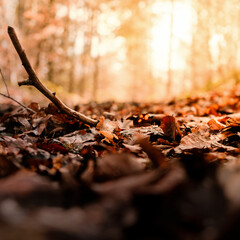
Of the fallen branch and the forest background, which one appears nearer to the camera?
the fallen branch

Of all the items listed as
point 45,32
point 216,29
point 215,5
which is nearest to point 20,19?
point 45,32

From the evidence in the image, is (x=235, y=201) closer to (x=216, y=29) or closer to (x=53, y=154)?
(x=53, y=154)

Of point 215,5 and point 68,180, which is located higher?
point 215,5

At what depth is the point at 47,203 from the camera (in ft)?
1.88

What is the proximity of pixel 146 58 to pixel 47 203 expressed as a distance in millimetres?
30891

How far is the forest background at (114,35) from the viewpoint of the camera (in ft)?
44.9

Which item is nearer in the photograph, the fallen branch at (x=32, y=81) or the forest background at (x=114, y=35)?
the fallen branch at (x=32, y=81)

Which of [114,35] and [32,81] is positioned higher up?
[114,35]

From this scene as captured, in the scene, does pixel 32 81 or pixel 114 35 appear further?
pixel 114 35

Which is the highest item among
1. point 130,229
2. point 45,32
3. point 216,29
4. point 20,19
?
point 216,29

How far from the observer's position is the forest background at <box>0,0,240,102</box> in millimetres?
13695

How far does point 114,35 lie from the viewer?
1612 cm

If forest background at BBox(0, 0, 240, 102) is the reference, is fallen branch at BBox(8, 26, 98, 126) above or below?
below

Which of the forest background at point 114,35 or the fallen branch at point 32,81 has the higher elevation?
the forest background at point 114,35
